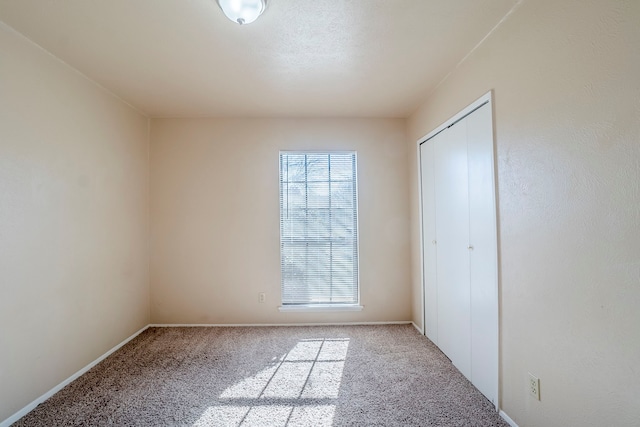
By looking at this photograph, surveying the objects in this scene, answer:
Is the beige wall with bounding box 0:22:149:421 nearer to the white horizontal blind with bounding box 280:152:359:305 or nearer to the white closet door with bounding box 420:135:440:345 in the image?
the white horizontal blind with bounding box 280:152:359:305

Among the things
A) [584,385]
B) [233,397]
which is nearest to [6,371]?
[233,397]

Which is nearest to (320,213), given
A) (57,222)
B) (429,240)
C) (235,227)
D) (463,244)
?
(235,227)

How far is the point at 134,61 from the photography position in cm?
230

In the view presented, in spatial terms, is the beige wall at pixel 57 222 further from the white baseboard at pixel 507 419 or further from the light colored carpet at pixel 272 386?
the white baseboard at pixel 507 419

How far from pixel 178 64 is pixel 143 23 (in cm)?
49

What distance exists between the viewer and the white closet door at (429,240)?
9.86 ft

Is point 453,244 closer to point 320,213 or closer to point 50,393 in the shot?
point 320,213

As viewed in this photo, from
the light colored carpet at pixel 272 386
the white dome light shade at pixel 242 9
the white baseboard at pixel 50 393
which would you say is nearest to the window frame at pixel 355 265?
the light colored carpet at pixel 272 386

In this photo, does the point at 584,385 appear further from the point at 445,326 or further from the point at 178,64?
the point at 178,64

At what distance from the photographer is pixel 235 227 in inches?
142

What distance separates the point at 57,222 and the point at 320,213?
8.14 ft

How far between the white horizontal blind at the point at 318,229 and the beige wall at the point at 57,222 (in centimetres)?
175

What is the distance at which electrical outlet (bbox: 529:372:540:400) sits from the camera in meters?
1.63

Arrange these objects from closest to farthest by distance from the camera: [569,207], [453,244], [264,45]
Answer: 1. [569,207]
2. [264,45]
3. [453,244]
